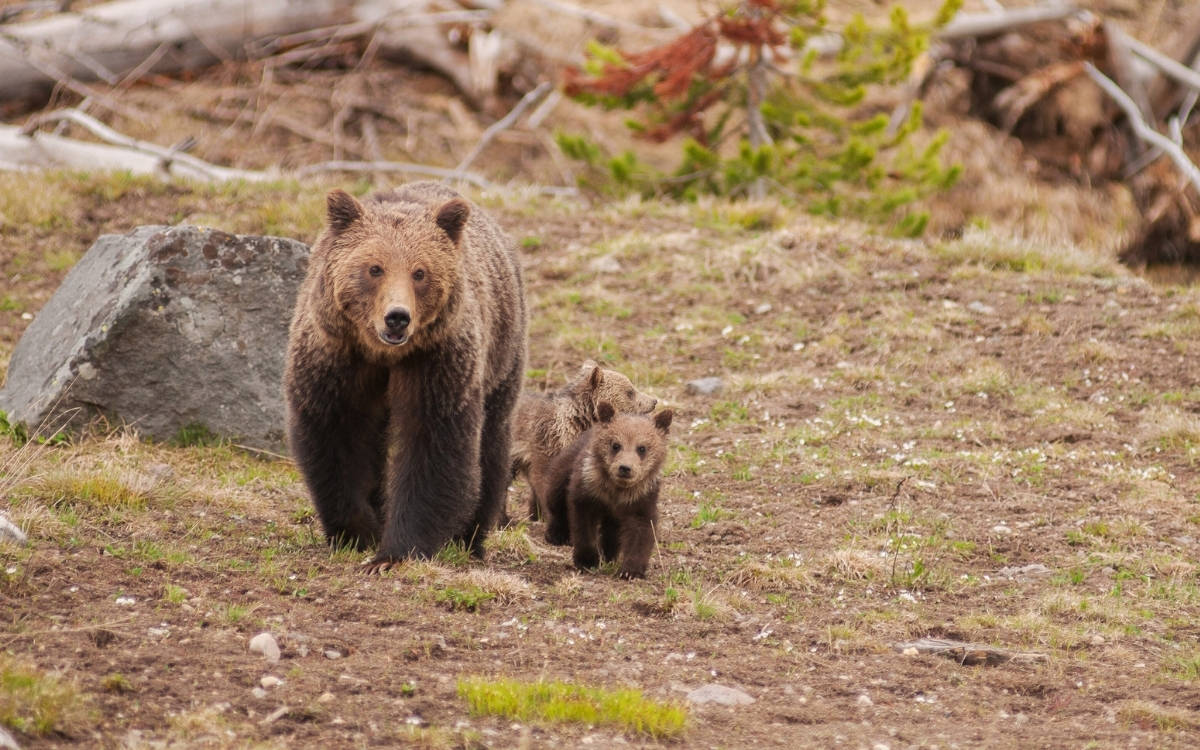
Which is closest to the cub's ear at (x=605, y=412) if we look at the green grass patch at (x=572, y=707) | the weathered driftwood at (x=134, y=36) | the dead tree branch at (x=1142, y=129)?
the green grass patch at (x=572, y=707)

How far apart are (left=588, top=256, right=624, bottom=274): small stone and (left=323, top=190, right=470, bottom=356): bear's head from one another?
6202 mm

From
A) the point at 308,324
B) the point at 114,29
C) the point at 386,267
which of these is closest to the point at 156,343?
the point at 308,324

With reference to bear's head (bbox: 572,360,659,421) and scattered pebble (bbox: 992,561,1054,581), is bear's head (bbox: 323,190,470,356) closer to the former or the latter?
bear's head (bbox: 572,360,659,421)

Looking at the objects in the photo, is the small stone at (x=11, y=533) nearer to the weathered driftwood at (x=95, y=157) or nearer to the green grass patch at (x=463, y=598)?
the green grass patch at (x=463, y=598)

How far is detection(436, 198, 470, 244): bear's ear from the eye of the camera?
6.43 metres

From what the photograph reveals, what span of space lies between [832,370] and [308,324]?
5.55 m

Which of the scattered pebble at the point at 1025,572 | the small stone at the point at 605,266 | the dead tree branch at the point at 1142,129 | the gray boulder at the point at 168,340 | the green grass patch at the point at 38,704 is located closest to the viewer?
the green grass patch at the point at 38,704

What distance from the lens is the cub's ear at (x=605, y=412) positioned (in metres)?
7.34

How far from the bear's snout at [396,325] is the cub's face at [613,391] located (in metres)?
2.58

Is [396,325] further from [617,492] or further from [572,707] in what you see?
[572,707]

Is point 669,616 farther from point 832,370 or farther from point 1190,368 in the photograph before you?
point 1190,368

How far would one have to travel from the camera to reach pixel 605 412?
7391 mm

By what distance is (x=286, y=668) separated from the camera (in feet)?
15.8

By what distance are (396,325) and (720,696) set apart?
222 cm
